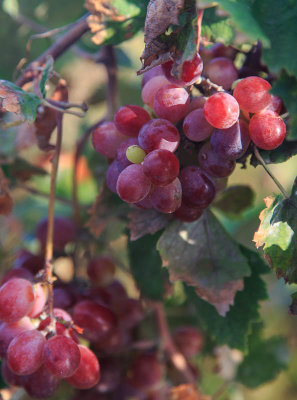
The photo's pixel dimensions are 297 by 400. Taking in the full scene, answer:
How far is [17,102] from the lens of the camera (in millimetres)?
596

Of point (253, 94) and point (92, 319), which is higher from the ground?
point (253, 94)

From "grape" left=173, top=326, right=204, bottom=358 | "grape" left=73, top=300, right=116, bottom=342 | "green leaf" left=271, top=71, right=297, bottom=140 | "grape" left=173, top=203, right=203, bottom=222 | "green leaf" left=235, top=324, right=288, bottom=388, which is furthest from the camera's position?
"green leaf" left=235, top=324, right=288, bottom=388

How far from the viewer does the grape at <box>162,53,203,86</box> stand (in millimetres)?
528

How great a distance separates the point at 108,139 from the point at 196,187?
0.48 ft

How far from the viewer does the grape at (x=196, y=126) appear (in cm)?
56

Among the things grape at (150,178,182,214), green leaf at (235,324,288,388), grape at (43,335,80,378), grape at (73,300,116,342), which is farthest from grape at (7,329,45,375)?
green leaf at (235,324,288,388)

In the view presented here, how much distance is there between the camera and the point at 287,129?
56 centimetres

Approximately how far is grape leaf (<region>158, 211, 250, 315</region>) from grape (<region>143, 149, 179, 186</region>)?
174 mm

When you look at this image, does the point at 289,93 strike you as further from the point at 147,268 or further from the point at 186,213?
the point at 147,268

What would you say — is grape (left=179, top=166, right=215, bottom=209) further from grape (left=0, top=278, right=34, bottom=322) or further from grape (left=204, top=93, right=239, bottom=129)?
grape (left=0, top=278, right=34, bottom=322)

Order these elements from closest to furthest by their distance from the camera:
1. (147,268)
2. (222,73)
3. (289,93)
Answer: (289,93) < (222,73) < (147,268)

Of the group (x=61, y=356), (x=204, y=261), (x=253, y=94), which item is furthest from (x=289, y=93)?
(x=61, y=356)

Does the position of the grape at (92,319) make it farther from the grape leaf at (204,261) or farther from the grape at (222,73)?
the grape at (222,73)

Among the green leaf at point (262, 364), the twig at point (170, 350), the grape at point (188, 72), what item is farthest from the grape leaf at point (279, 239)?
the green leaf at point (262, 364)
